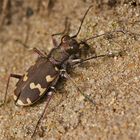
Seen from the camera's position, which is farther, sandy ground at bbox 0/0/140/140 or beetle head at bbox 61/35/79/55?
beetle head at bbox 61/35/79/55

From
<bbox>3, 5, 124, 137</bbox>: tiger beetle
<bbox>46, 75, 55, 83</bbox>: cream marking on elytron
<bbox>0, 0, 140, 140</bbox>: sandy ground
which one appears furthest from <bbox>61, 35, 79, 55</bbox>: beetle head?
<bbox>46, 75, 55, 83</bbox>: cream marking on elytron

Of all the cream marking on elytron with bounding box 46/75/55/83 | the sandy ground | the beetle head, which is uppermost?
the beetle head

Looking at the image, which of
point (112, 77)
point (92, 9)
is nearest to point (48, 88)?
point (112, 77)

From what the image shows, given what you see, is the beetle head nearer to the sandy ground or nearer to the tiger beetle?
the tiger beetle

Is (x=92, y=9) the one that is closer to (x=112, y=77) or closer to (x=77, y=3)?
(x=77, y=3)

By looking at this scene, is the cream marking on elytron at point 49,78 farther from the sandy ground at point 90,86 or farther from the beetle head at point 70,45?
the beetle head at point 70,45

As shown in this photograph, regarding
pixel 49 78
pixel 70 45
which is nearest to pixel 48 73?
pixel 49 78

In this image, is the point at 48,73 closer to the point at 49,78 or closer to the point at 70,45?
the point at 49,78

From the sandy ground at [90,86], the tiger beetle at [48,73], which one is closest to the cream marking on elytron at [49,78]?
the tiger beetle at [48,73]
